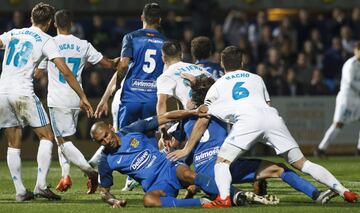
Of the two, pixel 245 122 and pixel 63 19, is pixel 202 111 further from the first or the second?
pixel 63 19

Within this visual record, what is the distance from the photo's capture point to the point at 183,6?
25.7 metres

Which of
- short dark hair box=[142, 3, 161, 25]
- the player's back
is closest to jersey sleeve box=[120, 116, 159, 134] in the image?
the player's back

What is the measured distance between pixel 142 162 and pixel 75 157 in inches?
83.4

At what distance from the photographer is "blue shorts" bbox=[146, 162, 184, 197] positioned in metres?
11.2

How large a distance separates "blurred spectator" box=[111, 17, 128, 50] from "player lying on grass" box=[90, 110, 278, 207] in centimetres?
1212

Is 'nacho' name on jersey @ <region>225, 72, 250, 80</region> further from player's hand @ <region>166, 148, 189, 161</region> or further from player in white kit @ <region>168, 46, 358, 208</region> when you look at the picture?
player's hand @ <region>166, 148, 189, 161</region>

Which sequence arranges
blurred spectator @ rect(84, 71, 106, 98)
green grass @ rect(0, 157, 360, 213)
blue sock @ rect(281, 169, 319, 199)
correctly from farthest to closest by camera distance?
1. blurred spectator @ rect(84, 71, 106, 98)
2. blue sock @ rect(281, 169, 319, 199)
3. green grass @ rect(0, 157, 360, 213)

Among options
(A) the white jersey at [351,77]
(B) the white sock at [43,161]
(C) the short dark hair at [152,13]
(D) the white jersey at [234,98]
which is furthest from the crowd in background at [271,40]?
(D) the white jersey at [234,98]

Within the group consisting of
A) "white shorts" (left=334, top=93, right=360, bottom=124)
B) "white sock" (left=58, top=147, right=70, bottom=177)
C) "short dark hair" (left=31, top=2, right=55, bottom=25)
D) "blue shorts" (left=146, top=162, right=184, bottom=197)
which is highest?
"short dark hair" (left=31, top=2, right=55, bottom=25)

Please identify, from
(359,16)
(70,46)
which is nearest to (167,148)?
(70,46)

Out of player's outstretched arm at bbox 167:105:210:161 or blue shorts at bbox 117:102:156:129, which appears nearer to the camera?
player's outstretched arm at bbox 167:105:210:161

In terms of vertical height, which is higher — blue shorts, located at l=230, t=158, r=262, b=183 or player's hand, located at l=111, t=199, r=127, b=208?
blue shorts, located at l=230, t=158, r=262, b=183

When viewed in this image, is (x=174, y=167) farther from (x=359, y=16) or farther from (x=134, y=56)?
(x=359, y=16)

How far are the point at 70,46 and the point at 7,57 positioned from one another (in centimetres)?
153
